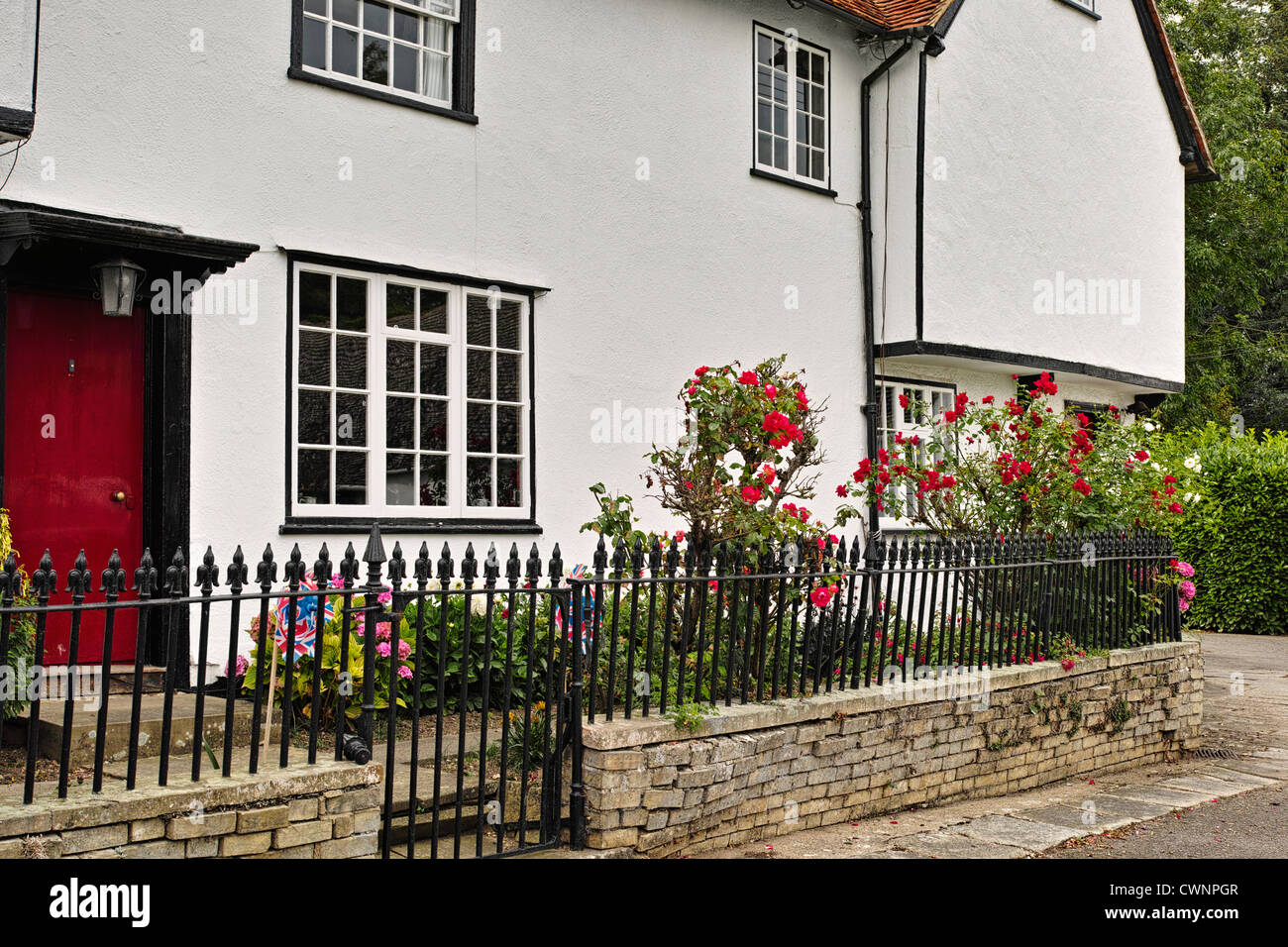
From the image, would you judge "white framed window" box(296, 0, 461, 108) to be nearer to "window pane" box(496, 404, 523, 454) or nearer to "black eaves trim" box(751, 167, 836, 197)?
"window pane" box(496, 404, 523, 454)

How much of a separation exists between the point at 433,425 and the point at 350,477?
81 centimetres

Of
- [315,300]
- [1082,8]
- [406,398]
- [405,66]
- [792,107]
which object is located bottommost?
[406,398]

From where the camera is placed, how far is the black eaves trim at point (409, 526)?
847cm

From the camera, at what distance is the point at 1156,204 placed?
16.4 m

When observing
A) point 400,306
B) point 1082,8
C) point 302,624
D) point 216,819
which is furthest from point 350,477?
point 1082,8

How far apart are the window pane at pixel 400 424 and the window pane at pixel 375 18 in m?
2.83

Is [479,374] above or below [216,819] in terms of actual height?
above

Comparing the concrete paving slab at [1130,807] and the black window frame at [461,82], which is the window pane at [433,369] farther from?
the concrete paving slab at [1130,807]

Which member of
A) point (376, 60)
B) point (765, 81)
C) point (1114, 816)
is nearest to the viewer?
point (1114, 816)

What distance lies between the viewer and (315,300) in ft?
28.6

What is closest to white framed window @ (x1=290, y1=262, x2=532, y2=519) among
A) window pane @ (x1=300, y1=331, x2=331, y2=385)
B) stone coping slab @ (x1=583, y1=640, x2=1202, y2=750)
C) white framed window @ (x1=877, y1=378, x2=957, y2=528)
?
window pane @ (x1=300, y1=331, x2=331, y2=385)

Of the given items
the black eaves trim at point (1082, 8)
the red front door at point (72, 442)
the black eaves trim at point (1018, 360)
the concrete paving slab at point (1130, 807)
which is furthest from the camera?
the black eaves trim at point (1082, 8)

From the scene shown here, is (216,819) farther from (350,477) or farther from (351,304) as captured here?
(351,304)

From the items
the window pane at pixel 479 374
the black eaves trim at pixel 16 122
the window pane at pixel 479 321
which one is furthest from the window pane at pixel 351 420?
the black eaves trim at pixel 16 122
